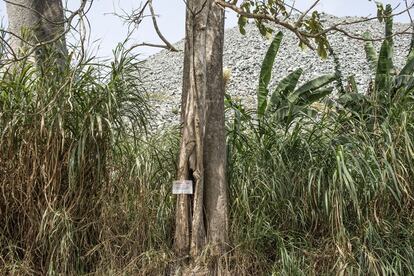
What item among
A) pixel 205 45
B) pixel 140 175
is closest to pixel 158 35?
pixel 205 45

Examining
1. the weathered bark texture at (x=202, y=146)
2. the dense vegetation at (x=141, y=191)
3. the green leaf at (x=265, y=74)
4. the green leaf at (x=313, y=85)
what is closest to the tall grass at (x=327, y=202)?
the dense vegetation at (x=141, y=191)

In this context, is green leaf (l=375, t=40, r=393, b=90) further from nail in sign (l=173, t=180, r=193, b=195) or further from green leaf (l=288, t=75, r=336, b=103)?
nail in sign (l=173, t=180, r=193, b=195)

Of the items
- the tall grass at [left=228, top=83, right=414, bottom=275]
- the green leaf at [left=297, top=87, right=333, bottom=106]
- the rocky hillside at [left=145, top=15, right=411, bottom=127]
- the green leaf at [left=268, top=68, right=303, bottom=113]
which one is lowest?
the tall grass at [left=228, top=83, right=414, bottom=275]

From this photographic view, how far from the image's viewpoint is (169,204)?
4344 mm

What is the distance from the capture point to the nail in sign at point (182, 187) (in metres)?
4.03

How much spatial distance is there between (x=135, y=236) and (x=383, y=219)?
173 cm

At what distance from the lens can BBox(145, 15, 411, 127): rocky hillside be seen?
14.0 metres

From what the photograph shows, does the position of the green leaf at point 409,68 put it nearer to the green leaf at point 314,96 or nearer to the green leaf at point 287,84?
the green leaf at point 314,96

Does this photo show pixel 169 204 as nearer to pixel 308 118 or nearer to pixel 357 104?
pixel 308 118

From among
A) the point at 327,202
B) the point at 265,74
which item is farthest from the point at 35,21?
the point at 327,202

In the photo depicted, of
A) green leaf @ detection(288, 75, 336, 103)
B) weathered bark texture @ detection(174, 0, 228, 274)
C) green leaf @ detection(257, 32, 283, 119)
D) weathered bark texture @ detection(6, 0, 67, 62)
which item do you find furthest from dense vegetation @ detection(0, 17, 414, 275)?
green leaf @ detection(288, 75, 336, 103)

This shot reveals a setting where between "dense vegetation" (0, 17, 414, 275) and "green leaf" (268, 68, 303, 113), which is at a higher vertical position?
"green leaf" (268, 68, 303, 113)

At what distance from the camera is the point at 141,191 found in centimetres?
423

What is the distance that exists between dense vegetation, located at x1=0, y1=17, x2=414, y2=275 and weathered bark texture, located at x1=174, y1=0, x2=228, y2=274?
0.14 metres
